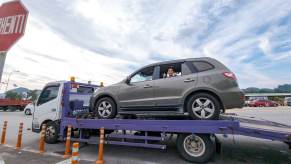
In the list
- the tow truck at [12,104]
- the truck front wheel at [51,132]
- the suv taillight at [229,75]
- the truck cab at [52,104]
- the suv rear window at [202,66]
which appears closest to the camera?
the suv taillight at [229,75]

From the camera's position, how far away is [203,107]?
476 centimetres

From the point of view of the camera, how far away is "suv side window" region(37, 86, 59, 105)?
278 inches

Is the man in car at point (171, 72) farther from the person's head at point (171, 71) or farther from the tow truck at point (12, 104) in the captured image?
the tow truck at point (12, 104)

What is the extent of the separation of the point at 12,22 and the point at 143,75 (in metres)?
3.90

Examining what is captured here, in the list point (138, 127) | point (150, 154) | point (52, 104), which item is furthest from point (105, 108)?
point (52, 104)

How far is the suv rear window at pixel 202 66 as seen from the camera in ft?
16.5

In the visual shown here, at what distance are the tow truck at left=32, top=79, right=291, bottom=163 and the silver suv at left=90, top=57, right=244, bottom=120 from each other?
0.31 metres

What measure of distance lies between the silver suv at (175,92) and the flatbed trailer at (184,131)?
272 mm

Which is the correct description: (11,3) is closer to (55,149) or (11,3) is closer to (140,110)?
(140,110)

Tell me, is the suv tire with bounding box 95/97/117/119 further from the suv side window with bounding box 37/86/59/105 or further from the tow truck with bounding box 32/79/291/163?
the suv side window with bounding box 37/86/59/105

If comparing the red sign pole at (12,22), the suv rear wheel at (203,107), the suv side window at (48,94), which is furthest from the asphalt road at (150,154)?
the red sign pole at (12,22)

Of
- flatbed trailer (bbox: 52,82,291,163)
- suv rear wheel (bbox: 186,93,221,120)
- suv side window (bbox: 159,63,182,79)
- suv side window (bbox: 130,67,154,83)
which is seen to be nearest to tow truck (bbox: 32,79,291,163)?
flatbed trailer (bbox: 52,82,291,163)

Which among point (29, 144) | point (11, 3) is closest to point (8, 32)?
point (11, 3)

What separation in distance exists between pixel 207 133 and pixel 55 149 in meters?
4.60
